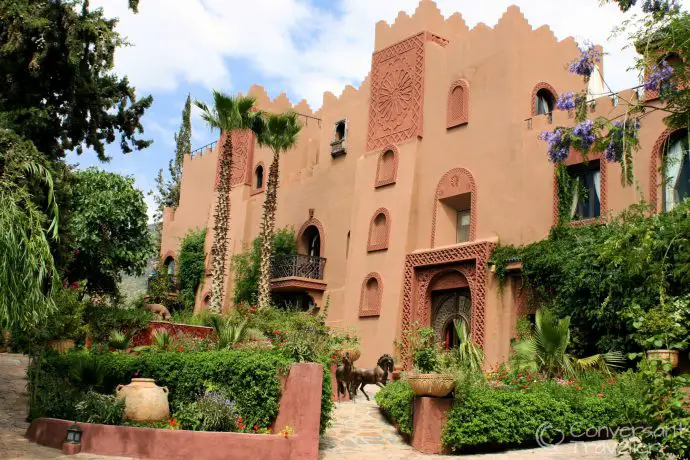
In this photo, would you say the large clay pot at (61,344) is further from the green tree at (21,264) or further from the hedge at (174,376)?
the green tree at (21,264)

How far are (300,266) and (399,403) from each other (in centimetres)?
1235

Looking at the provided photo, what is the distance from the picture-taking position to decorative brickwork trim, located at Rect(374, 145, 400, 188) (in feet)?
75.2

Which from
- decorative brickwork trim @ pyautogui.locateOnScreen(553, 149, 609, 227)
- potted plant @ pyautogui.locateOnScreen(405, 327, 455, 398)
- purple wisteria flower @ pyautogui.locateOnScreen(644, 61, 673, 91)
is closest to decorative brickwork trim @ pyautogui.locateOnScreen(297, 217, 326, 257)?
decorative brickwork trim @ pyautogui.locateOnScreen(553, 149, 609, 227)

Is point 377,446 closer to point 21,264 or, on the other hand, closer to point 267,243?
point 21,264

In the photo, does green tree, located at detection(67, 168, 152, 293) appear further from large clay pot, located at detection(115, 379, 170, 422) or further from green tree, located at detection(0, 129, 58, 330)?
green tree, located at detection(0, 129, 58, 330)

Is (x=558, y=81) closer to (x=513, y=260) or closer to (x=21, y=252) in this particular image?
(x=513, y=260)

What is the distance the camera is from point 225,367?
12312 mm

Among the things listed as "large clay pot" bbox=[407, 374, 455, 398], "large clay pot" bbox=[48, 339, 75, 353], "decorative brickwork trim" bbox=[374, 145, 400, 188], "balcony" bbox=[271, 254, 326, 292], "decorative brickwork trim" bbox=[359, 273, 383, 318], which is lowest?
"large clay pot" bbox=[407, 374, 455, 398]

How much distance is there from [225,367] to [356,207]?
1230 cm

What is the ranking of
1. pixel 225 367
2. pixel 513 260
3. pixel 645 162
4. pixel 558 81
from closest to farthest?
pixel 225 367 < pixel 645 162 < pixel 513 260 < pixel 558 81

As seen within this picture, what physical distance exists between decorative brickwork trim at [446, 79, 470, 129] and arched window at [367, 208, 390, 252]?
122 inches

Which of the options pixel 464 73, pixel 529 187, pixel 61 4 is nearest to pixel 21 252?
pixel 61 4

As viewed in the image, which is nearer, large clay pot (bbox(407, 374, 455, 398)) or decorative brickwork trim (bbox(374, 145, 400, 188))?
large clay pot (bbox(407, 374, 455, 398))

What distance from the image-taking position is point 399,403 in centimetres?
1375
